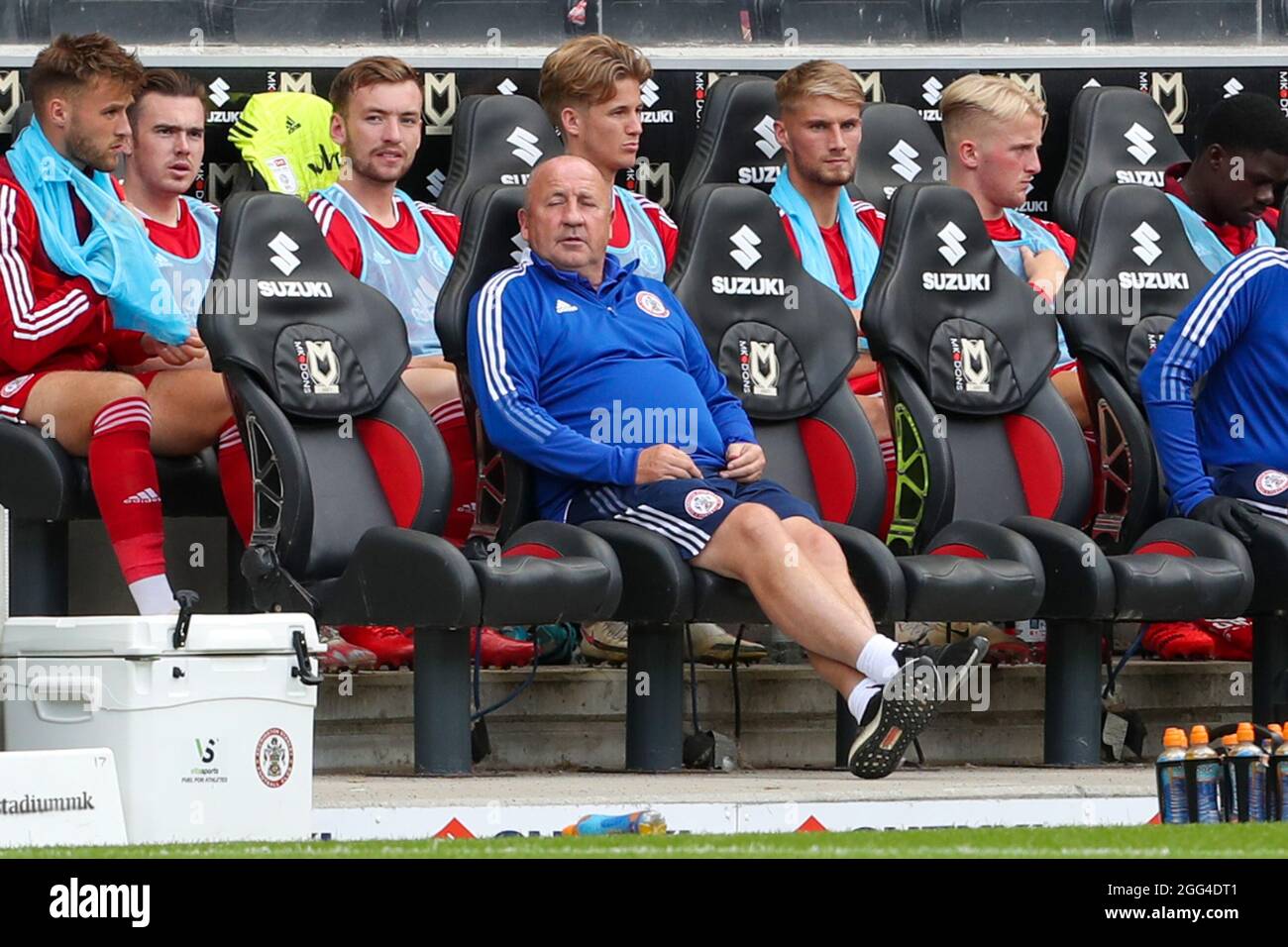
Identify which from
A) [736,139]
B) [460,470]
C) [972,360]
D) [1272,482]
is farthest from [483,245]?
[1272,482]

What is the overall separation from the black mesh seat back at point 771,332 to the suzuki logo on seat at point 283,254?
0.86 meters

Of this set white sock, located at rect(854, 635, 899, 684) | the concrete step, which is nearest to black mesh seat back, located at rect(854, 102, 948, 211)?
the concrete step

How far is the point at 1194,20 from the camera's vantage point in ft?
23.4

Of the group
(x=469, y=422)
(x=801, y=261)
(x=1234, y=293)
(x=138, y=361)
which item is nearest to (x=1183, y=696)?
(x=1234, y=293)

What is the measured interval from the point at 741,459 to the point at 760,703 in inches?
26.3

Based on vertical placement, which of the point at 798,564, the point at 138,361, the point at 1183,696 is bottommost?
the point at 1183,696

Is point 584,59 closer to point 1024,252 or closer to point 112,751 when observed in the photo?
point 1024,252

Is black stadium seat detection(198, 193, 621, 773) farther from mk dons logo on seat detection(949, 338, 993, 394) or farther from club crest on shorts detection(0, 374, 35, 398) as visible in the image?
mk dons logo on seat detection(949, 338, 993, 394)

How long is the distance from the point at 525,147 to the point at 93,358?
1460 millimetres

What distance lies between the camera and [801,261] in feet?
18.0

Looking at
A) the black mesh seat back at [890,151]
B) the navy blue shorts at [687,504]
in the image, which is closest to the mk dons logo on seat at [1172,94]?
the black mesh seat back at [890,151]

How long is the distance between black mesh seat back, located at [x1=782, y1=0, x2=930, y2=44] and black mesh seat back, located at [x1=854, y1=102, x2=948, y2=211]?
62 centimetres

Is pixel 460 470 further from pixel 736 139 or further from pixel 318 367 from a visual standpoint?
pixel 736 139

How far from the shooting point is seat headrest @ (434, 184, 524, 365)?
496 cm
